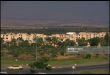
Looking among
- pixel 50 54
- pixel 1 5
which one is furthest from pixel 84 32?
pixel 1 5

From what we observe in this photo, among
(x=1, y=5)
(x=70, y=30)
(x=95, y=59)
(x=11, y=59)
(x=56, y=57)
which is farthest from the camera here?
(x=70, y=30)

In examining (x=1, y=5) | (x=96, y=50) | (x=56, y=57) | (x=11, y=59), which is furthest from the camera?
(x=56, y=57)

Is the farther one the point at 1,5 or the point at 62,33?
the point at 62,33

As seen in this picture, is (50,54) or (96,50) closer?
(96,50)

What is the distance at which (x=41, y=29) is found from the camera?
1694 cm

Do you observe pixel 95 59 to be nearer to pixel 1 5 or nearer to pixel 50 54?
pixel 50 54

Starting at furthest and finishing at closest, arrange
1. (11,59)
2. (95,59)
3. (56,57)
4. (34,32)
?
(34,32) < (56,57) < (95,59) < (11,59)

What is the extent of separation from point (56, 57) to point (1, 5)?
6.36 metres

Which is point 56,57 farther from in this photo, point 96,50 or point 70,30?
point 70,30

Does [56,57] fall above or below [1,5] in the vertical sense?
below

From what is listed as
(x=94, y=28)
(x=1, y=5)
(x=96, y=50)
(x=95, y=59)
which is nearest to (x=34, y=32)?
(x=94, y=28)

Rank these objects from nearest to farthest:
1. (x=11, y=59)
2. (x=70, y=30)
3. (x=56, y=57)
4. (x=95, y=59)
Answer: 1. (x=11, y=59)
2. (x=95, y=59)
3. (x=56, y=57)
4. (x=70, y=30)

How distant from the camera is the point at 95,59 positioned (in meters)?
8.79

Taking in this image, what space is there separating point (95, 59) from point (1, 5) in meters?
5.66
